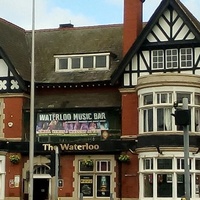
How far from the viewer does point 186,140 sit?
1491 cm

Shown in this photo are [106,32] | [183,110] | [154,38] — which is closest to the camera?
[183,110]

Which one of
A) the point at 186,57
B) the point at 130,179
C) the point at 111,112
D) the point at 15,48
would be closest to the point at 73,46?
the point at 15,48

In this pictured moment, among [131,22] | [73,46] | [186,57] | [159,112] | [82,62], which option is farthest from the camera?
[73,46]

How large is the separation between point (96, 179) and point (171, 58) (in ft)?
28.0

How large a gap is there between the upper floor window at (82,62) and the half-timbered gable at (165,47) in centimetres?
294

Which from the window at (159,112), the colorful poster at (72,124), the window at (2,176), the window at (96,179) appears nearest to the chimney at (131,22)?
the window at (159,112)

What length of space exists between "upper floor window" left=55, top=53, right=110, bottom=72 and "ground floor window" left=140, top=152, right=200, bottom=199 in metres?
7.43

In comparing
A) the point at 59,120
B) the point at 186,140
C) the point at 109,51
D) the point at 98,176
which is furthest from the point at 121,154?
the point at 186,140

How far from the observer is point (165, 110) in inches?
1248

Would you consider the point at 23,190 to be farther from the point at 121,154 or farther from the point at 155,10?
the point at 155,10

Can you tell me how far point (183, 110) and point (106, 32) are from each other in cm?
2567

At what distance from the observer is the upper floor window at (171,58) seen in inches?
1294

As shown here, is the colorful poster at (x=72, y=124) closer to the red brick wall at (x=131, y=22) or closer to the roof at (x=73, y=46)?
the roof at (x=73, y=46)

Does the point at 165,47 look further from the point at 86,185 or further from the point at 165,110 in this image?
the point at 86,185
